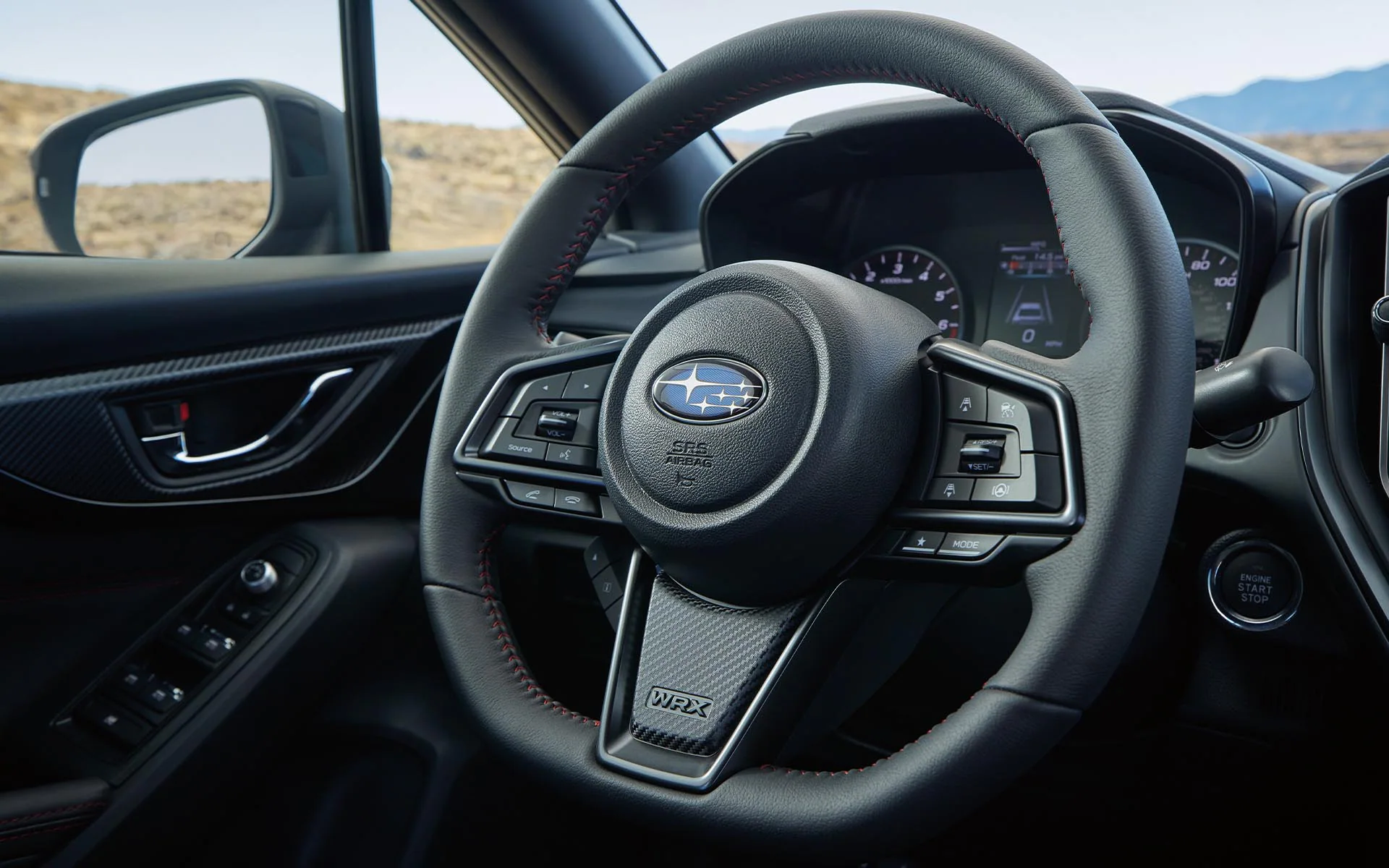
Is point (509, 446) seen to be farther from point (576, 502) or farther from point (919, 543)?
point (919, 543)

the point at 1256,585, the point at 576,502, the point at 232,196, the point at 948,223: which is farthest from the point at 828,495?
the point at 232,196

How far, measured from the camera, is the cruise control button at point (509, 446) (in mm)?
1175

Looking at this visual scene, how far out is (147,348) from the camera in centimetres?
154

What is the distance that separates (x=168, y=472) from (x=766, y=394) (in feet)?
3.24

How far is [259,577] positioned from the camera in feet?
5.28

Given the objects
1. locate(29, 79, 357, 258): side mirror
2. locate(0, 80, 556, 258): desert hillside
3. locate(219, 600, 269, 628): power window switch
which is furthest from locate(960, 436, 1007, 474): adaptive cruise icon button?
locate(29, 79, 357, 258): side mirror

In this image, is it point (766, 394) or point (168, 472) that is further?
point (168, 472)

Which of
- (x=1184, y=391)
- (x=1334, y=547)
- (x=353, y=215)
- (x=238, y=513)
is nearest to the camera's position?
(x=1184, y=391)

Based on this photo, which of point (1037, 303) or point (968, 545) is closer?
point (968, 545)

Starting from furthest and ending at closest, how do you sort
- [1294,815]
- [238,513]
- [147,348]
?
[238,513] → [147,348] → [1294,815]

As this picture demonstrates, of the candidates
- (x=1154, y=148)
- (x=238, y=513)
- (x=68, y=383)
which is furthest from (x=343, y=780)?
(x=1154, y=148)

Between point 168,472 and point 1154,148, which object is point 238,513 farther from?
point 1154,148

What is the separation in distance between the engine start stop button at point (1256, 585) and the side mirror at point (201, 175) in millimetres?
1458

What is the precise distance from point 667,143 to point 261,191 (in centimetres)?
99
